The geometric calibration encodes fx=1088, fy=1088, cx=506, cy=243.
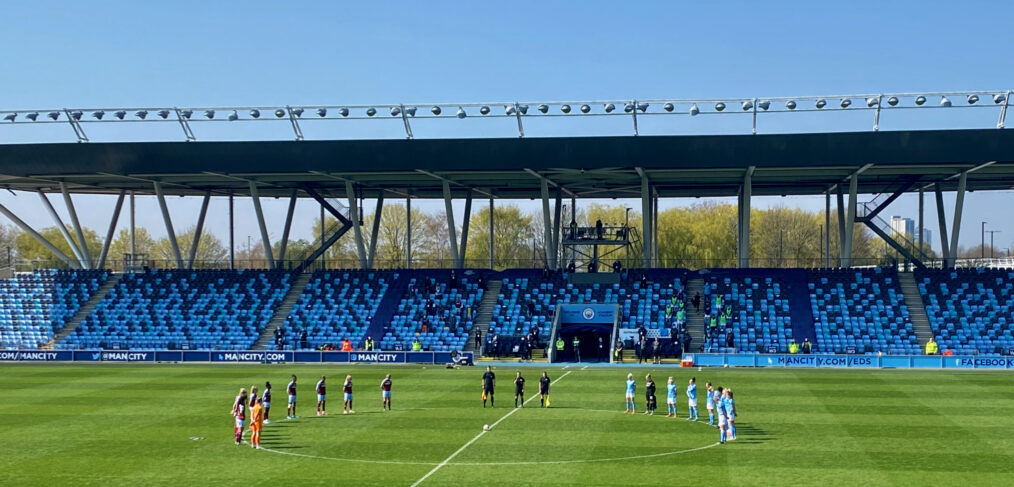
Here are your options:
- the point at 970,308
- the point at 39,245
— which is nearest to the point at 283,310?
the point at 970,308

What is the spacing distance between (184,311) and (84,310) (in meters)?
7.29

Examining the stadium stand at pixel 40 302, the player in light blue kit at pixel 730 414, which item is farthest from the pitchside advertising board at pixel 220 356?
the player in light blue kit at pixel 730 414

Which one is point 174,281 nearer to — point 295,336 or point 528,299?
point 295,336

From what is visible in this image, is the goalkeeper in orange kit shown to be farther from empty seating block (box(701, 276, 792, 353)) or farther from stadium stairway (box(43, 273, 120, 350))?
stadium stairway (box(43, 273, 120, 350))

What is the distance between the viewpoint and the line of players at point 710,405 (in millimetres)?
28922

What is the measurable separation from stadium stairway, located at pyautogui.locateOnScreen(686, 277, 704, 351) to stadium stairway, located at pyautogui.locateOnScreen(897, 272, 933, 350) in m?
11.6

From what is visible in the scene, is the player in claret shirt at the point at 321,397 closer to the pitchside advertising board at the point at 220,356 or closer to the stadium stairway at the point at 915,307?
the pitchside advertising board at the point at 220,356

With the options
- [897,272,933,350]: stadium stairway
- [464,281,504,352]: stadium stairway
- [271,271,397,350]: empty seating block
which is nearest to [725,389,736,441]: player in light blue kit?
[897,272,933,350]: stadium stairway

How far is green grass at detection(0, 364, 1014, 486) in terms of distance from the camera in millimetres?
24531

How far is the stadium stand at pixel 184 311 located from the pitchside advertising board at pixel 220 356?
355cm

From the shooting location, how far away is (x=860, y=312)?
6206cm

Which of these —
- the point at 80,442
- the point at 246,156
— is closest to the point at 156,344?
the point at 246,156

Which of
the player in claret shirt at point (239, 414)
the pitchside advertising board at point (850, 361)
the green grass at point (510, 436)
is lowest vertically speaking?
the green grass at point (510, 436)

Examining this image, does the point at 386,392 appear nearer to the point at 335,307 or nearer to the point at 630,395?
the point at 630,395
